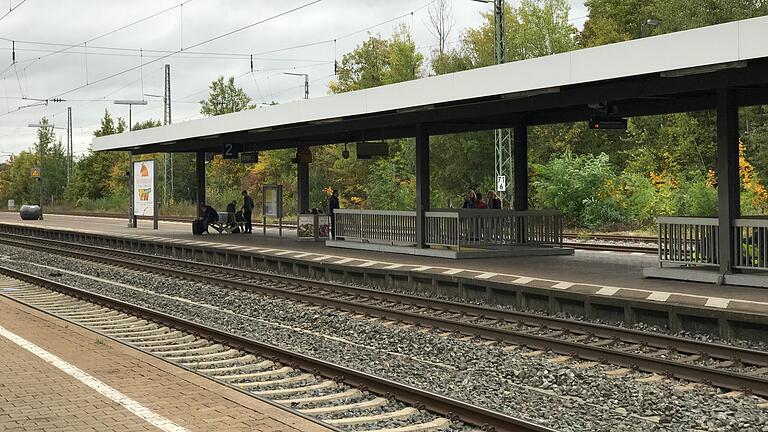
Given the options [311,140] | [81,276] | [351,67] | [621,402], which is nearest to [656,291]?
[621,402]

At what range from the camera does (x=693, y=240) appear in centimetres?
1570

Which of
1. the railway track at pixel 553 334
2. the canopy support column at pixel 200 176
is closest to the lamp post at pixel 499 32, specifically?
the railway track at pixel 553 334

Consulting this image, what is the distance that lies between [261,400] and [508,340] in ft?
15.2

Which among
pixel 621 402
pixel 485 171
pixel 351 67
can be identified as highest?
pixel 351 67

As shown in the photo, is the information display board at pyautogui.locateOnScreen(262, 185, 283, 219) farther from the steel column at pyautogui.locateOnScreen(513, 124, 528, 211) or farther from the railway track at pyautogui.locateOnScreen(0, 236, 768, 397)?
the railway track at pyautogui.locateOnScreen(0, 236, 768, 397)

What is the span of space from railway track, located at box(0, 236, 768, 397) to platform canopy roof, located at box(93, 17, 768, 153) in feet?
13.3

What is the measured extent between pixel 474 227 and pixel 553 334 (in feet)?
29.6

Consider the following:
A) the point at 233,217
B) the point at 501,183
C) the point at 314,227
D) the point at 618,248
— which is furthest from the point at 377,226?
the point at 233,217

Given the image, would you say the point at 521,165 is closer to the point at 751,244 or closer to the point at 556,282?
A: the point at 556,282

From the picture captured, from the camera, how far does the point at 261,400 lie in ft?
26.3

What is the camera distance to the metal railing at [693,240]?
49.8ft

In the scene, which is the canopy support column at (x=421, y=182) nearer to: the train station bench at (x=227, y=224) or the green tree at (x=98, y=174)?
the train station bench at (x=227, y=224)

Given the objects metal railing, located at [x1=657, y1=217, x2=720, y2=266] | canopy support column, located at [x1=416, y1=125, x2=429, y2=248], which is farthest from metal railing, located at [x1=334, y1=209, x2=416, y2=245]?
metal railing, located at [x1=657, y1=217, x2=720, y2=266]

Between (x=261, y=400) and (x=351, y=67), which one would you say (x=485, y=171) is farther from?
(x=261, y=400)
